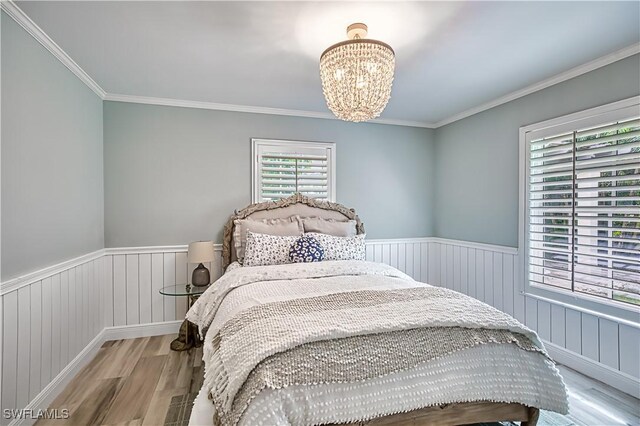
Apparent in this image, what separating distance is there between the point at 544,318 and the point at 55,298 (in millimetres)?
3920

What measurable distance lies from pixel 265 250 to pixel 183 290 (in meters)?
0.92

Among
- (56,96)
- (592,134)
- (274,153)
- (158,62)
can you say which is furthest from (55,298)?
(592,134)

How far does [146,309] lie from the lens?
3197 millimetres

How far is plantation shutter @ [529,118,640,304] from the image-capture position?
2.19 meters

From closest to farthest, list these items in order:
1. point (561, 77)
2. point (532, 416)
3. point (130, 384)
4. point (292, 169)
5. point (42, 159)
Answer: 1. point (532, 416)
2. point (42, 159)
3. point (130, 384)
4. point (561, 77)
5. point (292, 169)

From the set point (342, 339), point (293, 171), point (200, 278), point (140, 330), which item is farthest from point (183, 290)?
point (342, 339)

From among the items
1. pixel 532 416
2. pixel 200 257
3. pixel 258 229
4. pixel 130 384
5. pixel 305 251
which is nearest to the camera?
pixel 532 416

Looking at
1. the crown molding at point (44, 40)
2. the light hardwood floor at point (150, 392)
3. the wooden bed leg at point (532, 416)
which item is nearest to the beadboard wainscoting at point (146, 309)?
the light hardwood floor at point (150, 392)

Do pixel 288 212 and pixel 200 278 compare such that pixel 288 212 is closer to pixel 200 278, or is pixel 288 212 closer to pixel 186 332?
pixel 200 278

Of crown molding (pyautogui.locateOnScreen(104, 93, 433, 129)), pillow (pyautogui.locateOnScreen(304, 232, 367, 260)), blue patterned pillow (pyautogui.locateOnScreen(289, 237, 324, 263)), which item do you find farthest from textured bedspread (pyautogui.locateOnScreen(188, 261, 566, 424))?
crown molding (pyautogui.locateOnScreen(104, 93, 433, 129))

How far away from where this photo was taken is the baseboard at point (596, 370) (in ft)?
7.12

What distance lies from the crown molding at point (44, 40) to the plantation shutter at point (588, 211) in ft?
12.7

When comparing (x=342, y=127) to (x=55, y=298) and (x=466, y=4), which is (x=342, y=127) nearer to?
(x=466, y=4)

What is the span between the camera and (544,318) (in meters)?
2.80
